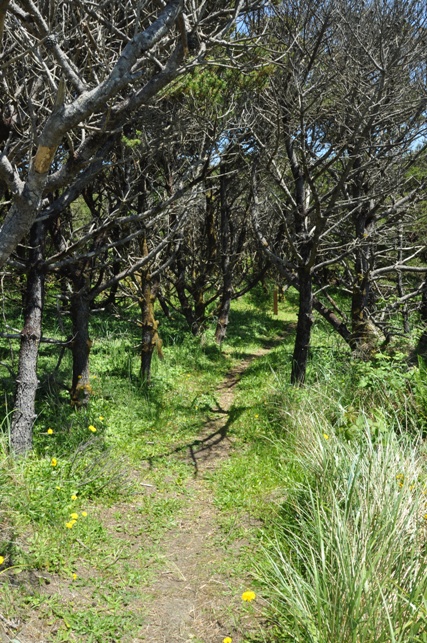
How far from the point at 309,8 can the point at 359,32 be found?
0.73 m

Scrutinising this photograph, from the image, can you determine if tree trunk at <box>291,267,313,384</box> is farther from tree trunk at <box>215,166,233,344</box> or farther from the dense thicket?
tree trunk at <box>215,166,233,344</box>

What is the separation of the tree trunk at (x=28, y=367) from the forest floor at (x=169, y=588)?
105 centimetres

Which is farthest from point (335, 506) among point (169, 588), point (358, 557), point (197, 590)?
point (169, 588)

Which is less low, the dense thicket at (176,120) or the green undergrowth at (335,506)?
the dense thicket at (176,120)

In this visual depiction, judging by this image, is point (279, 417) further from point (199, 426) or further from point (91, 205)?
point (91, 205)

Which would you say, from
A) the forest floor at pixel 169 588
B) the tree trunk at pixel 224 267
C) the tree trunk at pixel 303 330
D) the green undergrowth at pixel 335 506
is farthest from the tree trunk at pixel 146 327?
the tree trunk at pixel 224 267

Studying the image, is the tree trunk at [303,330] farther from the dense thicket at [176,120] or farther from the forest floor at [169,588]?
the forest floor at [169,588]

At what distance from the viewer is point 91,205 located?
22.5ft

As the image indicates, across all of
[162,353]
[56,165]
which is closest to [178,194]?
[56,165]

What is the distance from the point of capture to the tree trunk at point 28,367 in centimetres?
464

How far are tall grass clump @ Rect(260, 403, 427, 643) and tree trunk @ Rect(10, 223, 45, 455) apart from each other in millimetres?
2388

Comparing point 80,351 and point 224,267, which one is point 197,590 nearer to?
point 80,351

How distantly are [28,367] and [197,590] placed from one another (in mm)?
2415

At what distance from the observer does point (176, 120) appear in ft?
19.1
